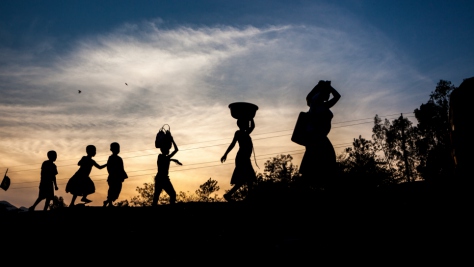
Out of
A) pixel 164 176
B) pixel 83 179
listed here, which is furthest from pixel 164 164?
Answer: pixel 83 179

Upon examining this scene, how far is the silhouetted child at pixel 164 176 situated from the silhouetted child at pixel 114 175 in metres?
1.48

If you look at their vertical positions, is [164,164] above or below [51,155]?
below

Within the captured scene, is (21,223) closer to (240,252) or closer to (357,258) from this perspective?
(240,252)

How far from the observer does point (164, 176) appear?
9836mm

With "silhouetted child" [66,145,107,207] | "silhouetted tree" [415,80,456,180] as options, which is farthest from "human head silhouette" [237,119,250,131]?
"silhouetted tree" [415,80,456,180]

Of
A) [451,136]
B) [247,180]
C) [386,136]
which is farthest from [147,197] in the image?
[451,136]

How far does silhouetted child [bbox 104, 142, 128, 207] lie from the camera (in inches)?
415

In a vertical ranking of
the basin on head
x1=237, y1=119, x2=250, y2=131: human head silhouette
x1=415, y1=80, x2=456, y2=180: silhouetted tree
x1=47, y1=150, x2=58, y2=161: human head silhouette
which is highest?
x1=415, y1=80, x2=456, y2=180: silhouetted tree

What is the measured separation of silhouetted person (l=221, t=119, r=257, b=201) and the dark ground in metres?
1.55

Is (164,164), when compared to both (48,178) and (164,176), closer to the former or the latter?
(164,176)

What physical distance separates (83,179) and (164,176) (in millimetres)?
2759

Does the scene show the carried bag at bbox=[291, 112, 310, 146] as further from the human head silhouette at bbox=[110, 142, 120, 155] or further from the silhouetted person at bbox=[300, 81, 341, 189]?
the human head silhouette at bbox=[110, 142, 120, 155]

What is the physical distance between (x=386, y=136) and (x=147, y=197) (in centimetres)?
4030

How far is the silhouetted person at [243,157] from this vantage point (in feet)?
29.0
